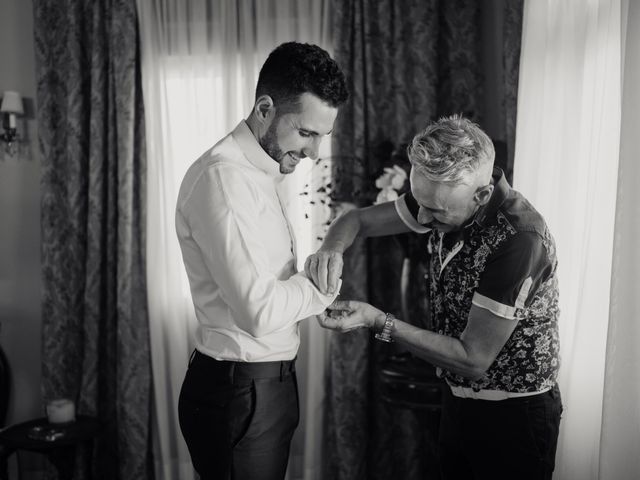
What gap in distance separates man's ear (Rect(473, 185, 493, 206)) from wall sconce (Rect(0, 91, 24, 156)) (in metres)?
2.87

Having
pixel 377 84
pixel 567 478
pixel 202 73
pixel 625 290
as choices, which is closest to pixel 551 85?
pixel 625 290

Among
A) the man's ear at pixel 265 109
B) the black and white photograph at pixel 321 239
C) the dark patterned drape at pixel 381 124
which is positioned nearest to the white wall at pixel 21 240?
the black and white photograph at pixel 321 239

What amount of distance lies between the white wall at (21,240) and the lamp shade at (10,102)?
142 mm

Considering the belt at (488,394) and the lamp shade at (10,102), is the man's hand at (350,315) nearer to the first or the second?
the belt at (488,394)

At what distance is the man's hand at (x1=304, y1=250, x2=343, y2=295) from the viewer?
5.35 ft

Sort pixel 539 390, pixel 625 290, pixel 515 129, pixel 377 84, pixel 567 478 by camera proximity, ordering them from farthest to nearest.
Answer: pixel 377 84, pixel 515 129, pixel 567 478, pixel 625 290, pixel 539 390

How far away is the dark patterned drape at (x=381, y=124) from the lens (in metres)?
3.39

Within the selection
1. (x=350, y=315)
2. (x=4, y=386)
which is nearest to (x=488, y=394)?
(x=350, y=315)

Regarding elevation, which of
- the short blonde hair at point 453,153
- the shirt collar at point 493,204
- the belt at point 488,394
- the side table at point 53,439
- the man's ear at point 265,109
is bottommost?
the side table at point 53,439

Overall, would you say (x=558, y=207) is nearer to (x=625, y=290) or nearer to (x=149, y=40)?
(x=625, y=290)

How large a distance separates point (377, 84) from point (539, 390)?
2156mm

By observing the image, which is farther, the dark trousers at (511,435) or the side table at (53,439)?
the side table at (53,439)

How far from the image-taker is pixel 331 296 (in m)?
1.64

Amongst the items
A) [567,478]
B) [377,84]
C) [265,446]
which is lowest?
[567,478]
